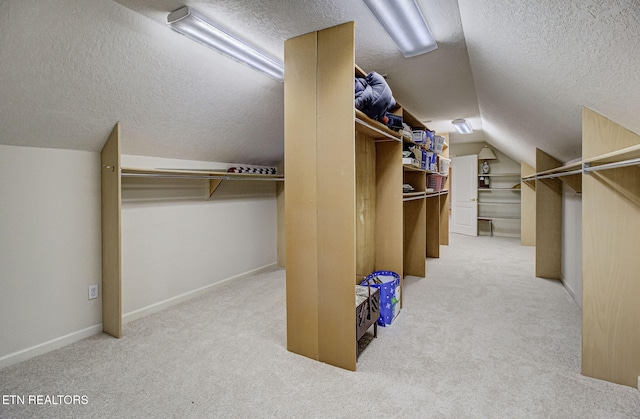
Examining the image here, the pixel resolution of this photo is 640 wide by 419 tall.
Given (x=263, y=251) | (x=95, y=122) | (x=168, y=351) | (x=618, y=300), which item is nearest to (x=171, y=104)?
(x=95, y=122)

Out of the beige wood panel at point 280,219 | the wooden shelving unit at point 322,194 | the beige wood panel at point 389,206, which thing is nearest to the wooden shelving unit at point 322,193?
the wooden shelving unit at point 322,194

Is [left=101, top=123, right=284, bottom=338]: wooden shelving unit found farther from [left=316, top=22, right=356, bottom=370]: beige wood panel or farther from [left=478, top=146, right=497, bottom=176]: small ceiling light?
[left=478, top=146, right=497, bottom=176]: small ceiling light

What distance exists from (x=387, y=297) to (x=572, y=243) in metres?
2.33

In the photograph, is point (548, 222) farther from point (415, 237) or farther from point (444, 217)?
point (444, 217)

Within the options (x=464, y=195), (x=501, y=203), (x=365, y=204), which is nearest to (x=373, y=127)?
(x=365, y=204)

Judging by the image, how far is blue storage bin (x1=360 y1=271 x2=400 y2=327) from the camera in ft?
8.75

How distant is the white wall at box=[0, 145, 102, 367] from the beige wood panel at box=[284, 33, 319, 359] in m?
1.63

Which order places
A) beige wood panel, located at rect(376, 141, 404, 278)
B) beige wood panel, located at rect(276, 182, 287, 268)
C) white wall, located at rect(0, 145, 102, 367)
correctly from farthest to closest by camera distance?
1. beige wood panel, located at rect(276, 182, 287, 268)
2. beige wood panel, located at rect(376, 141, 404, 278)
3. white wall, located at rect(0, 145, 102, 367)

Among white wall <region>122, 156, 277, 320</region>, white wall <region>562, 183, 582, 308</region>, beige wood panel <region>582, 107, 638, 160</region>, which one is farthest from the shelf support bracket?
white wall <region>562, 183, 582, 308</region>

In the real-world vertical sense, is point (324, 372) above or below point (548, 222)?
below

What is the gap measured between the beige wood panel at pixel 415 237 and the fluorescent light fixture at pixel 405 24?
6.96 ft

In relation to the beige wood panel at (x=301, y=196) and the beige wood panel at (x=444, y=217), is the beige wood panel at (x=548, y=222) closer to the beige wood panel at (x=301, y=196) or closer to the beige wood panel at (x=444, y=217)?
the beige wood panel at (x=444, y=217)

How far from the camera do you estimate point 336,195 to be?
82.5 inches

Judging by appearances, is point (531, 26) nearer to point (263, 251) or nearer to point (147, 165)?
point (147, 165)
